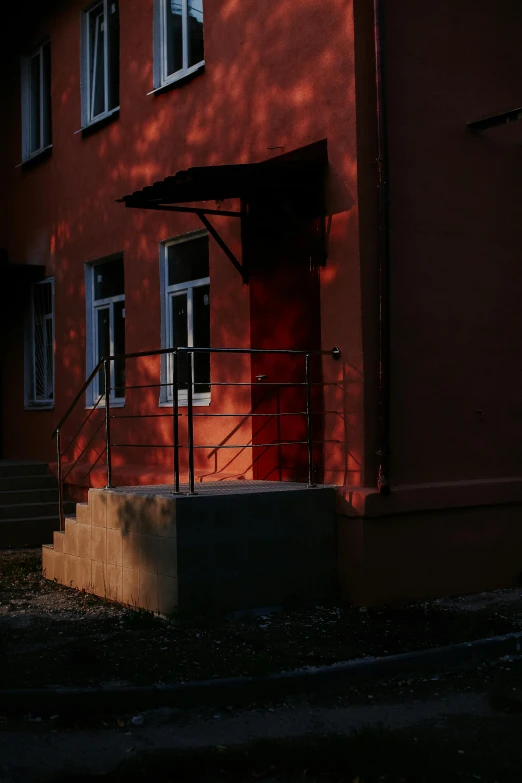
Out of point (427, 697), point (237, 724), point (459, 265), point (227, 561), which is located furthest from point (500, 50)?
point (237, 724)

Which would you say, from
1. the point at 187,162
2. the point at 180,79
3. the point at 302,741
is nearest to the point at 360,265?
the point at 187,162

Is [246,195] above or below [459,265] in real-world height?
above

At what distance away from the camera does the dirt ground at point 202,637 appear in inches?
265

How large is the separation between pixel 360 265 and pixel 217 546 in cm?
266

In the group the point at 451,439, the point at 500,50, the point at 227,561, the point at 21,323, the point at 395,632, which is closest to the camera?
the point at 395,632

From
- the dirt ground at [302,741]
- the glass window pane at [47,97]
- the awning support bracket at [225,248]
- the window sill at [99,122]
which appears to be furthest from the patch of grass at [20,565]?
the glass window pane at [47,97]

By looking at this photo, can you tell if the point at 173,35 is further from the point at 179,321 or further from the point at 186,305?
the point at 179,321

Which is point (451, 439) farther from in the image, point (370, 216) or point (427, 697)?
point (427, 697)

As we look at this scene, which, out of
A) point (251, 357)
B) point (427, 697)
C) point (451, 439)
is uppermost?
point (251, 357)

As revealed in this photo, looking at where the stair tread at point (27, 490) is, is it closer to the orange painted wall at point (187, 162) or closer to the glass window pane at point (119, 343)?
the orange painted wall at point (187, 162)

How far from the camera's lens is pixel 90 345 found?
522 inches

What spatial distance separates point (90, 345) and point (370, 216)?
18.2ft

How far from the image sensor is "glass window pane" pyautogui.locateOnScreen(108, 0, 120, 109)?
1282cm

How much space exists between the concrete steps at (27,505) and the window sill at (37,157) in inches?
173
